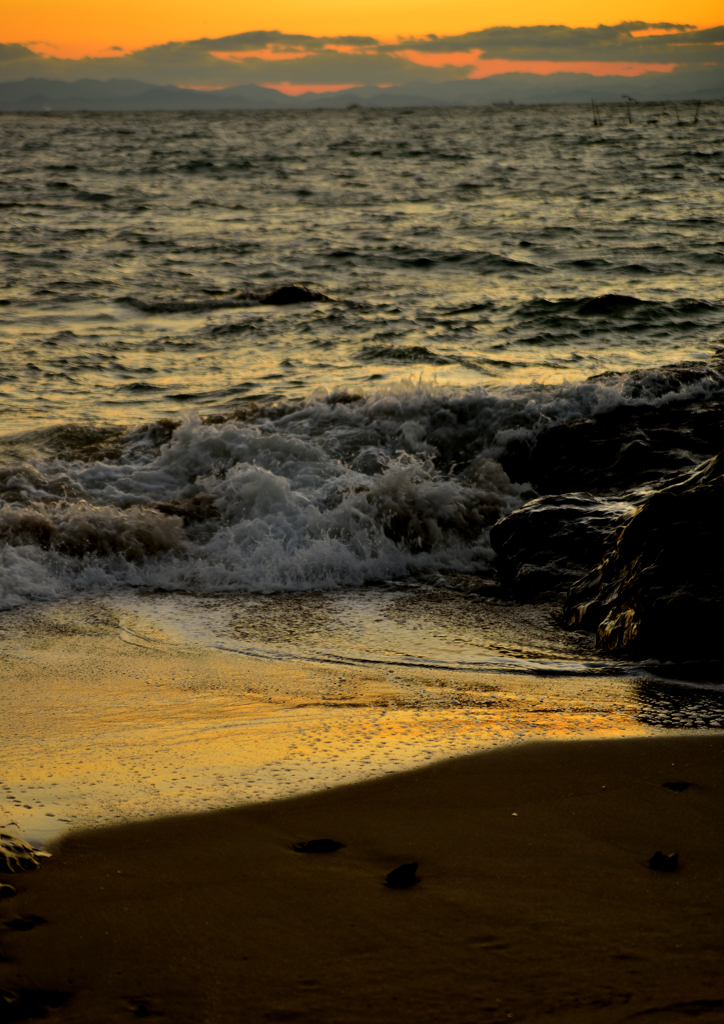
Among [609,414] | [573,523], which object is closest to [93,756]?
[573,523]

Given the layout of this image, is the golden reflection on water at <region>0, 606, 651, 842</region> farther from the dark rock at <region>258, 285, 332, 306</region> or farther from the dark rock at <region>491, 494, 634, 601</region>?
the dark rock at <region>258, 285, 332, 306</region>

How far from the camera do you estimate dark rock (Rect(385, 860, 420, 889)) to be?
2363 millimetres

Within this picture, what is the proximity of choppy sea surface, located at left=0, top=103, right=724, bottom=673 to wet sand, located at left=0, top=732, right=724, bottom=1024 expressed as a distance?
185 centimetres

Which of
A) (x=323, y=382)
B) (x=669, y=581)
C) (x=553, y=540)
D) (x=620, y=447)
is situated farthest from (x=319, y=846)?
(x=323, y=382)

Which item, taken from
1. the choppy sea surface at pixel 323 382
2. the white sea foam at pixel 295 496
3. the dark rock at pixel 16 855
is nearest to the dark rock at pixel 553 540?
the choppy sea surface at pixel 323 382

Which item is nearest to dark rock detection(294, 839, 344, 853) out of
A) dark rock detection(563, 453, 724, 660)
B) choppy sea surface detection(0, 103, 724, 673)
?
choppy sea surface detection(0, 103, 724, 673)

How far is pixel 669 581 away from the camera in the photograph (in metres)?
4.78

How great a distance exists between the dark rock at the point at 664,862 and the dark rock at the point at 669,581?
2.21 metres

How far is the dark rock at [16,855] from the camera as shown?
2.39m

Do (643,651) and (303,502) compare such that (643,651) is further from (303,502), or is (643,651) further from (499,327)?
(499,327)

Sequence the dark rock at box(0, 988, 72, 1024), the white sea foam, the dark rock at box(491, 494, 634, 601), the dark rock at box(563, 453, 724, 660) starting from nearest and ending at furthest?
the dark rock at box(0, 988, 72, 1024), the dark rock at box(563, 453, 724, 660), the dark rock at box(491, 494, 634, 601), the white sea foam

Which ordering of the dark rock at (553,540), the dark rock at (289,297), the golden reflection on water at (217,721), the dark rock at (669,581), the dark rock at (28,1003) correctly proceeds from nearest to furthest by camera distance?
the dark rock at (28,1003) < the golden reflection on water at (217,721) < the dark rock at (669,581) < the dark rock at (553,540) < the dark rock at (289,297)

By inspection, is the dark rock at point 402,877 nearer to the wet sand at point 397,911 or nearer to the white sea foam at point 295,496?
the wet sand at point 397,911

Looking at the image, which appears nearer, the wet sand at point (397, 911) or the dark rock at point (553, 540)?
the wet sand at point (397, 911)
